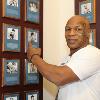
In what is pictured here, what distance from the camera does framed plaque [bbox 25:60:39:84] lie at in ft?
5.40

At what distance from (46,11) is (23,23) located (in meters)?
0.28

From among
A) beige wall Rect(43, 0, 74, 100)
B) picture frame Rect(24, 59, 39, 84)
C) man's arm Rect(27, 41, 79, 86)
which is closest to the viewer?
man's arm Rect(27, 41, 79, 86)

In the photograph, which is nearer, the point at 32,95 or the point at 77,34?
the point at 77,34

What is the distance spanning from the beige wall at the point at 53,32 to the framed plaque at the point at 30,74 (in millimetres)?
Result: 125

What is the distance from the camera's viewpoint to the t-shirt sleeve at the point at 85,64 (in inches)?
49.3

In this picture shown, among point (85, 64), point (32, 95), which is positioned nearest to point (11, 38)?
point (32, 95)

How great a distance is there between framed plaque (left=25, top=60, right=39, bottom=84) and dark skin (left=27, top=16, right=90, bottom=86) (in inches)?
11.8

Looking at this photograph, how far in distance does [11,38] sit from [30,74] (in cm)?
29

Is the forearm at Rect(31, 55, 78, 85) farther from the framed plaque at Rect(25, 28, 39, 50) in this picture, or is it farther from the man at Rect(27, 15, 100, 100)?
the framed plaque at Rect(25, 28, 39, 50)

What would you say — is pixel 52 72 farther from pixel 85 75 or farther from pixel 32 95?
pixel 32 95

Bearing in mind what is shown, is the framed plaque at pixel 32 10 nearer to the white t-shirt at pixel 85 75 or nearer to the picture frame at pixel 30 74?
the picture frame at pixel 30 74

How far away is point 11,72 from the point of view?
154 centimetres

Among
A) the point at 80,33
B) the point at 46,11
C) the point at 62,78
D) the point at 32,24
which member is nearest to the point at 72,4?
the point at 46,11

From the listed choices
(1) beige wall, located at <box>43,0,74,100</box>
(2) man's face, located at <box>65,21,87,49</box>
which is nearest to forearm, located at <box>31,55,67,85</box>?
(2) man's face, located at <box>65,21,87,49</box>
